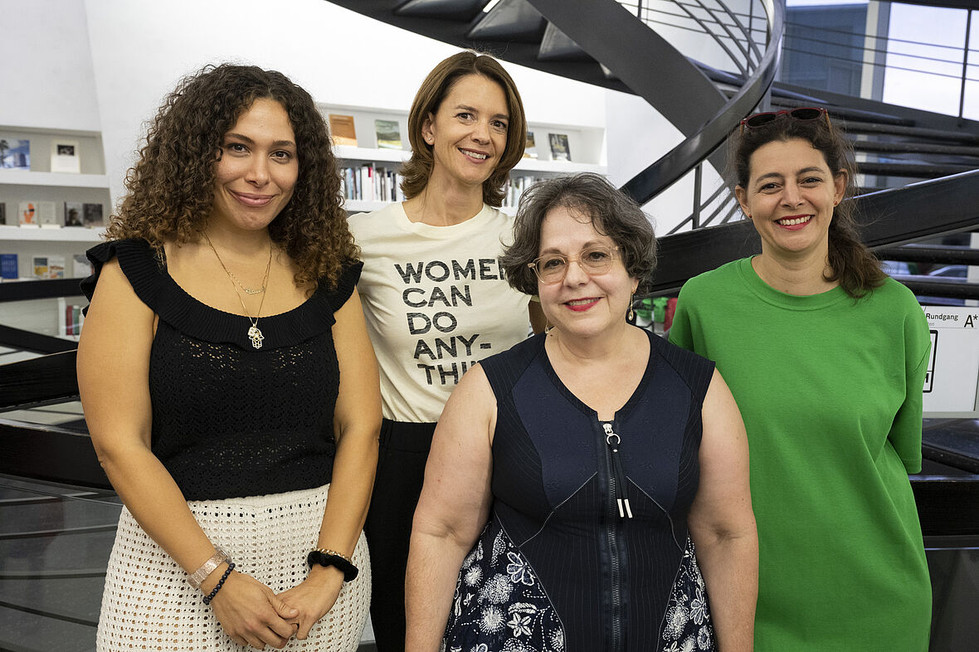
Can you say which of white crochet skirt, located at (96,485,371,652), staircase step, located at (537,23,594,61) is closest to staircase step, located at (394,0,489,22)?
staircase step, located at (537,23,594,61)

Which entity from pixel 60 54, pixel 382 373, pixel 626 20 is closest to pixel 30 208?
pixel 60 54

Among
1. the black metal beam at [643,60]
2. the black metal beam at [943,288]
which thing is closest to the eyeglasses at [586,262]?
the black metal beam at [943,288]

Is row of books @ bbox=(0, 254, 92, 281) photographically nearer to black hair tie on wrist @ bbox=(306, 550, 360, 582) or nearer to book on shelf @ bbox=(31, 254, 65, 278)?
book on shelf @ bbox=(31, 254, 65, 278)

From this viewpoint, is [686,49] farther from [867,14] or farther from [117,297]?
[117,297]

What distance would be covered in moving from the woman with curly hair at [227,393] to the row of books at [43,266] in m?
6.19

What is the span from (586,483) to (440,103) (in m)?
1.03

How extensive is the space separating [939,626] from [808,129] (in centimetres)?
125

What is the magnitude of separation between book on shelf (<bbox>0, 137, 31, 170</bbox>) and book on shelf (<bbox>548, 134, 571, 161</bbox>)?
16.0 feet

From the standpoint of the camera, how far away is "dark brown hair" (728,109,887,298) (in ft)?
4.70

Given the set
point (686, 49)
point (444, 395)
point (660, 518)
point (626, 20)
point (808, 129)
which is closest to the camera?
point (660, 518)

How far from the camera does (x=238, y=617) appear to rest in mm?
1262

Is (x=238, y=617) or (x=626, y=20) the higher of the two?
(x=626, y=20)

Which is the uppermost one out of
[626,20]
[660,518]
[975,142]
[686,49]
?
[686,49]

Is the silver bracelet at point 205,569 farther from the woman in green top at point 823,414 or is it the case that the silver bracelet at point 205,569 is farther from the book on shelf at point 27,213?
the book on shelf at point 27,213
